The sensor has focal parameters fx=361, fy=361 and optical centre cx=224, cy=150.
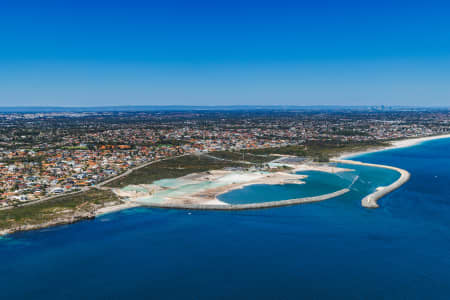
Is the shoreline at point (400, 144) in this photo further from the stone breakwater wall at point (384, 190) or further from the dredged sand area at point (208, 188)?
the dredged sand area at point (208, 188)

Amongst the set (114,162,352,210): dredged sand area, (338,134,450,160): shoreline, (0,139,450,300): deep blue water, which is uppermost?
(338,134,450,160): shoreline

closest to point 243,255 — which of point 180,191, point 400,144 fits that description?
point 180,191

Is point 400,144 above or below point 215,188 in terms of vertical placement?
above

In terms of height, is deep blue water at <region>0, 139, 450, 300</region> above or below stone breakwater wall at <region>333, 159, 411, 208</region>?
below

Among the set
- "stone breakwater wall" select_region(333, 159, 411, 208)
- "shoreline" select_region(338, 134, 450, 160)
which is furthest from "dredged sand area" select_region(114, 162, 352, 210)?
"shoreline" select_region(338, 134, 450, 160)

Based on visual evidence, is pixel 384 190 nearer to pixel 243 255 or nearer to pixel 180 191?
pixel 243 255

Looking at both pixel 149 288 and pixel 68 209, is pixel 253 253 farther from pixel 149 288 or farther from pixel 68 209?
pixel 68 209

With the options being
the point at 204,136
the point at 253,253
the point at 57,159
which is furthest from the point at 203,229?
the point at 204,136

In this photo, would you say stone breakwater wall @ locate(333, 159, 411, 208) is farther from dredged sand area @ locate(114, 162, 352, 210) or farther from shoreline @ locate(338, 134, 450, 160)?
shoreline @ locate(338, 134, 450, 160)
